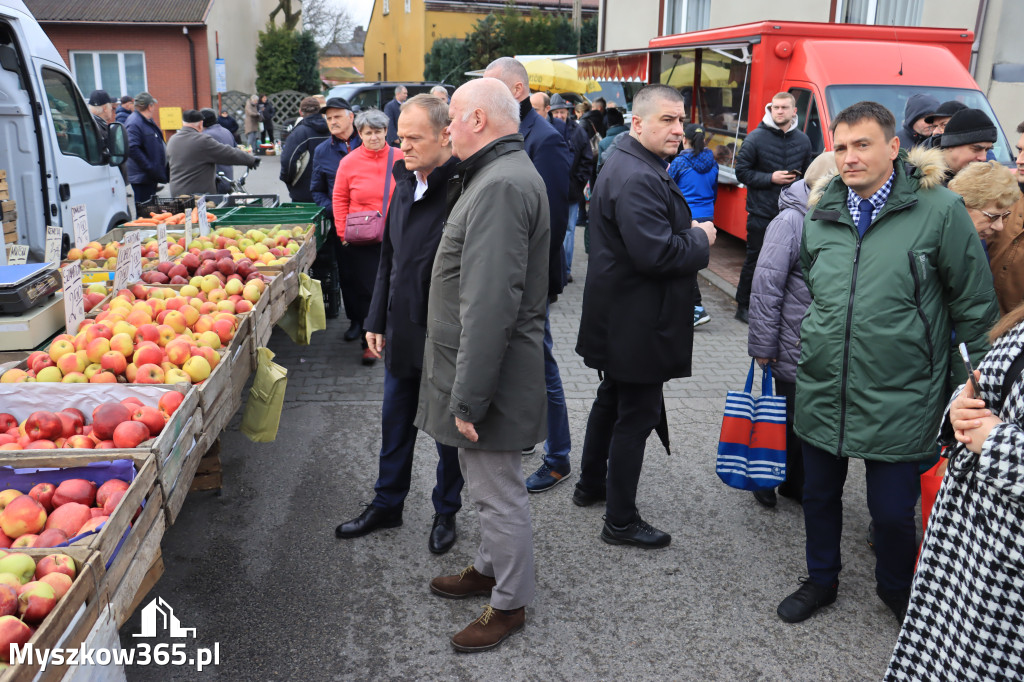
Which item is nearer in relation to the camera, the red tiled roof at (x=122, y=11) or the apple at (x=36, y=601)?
the apple at (x=36, y=601)

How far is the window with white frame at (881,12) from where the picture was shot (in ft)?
49.5

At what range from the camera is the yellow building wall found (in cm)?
4153

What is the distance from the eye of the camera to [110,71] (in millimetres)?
30203

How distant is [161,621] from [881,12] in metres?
16.5

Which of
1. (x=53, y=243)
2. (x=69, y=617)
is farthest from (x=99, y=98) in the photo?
(x=69, y=617)

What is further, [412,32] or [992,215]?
[412,32]

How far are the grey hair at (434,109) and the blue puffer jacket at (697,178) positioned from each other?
4408mm

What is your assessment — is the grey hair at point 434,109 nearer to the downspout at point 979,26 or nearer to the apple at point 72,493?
the apple at point 72,493

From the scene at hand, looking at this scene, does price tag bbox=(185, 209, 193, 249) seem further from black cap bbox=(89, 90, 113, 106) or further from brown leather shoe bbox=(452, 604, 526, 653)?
black cap bbox=(89, 90, 113, 106)

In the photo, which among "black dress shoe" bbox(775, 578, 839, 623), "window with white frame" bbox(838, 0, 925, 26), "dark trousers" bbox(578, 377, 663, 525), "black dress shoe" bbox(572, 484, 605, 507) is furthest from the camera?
"window with white frame" bbox(838, 0, 925, 26)

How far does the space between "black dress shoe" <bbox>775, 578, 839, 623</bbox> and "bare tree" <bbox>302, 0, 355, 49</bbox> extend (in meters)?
56.2

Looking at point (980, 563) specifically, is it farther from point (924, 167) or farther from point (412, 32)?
point (412, 32)

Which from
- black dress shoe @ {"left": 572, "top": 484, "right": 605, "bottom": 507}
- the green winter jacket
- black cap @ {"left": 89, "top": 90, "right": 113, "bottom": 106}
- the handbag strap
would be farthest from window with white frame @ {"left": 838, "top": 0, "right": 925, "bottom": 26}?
the green winter jacket

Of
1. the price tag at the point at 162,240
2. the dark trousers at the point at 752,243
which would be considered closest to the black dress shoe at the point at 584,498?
the price tag at the point at 162,240
